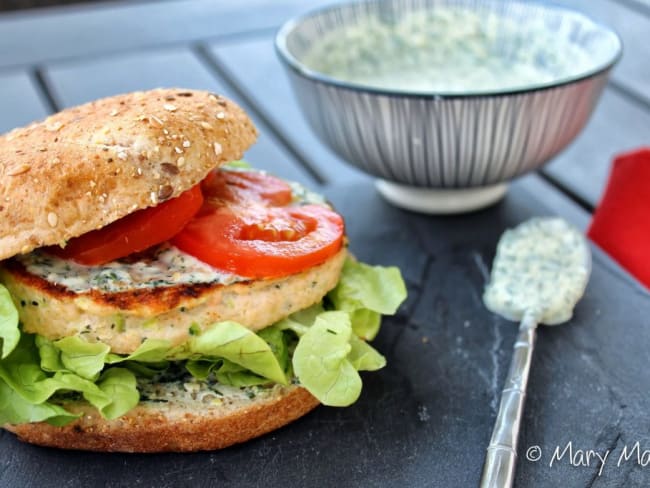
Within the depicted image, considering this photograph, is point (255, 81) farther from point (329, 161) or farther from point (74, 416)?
point (74, 416)

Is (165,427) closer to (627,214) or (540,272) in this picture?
(540,272)

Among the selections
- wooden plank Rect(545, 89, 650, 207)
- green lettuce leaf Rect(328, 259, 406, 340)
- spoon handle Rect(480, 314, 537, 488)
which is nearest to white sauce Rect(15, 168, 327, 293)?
green lettuce leaf Rect(328, 259, 406, 340)

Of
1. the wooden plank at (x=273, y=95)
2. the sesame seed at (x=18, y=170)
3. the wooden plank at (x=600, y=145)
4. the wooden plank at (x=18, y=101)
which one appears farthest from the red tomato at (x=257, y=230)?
the wooden plank at (x=18, y=101)

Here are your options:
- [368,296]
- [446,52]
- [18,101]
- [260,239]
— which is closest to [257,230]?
[260,239]

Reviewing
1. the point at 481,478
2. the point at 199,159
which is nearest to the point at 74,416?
the point at 199,159

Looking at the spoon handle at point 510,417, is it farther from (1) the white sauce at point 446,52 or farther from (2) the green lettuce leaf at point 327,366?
(1) the white sauce at point 446,52

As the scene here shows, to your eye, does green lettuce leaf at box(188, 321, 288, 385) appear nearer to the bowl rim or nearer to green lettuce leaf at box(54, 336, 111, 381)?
green lettuce leaf at box(54, 336, 111, 381)
